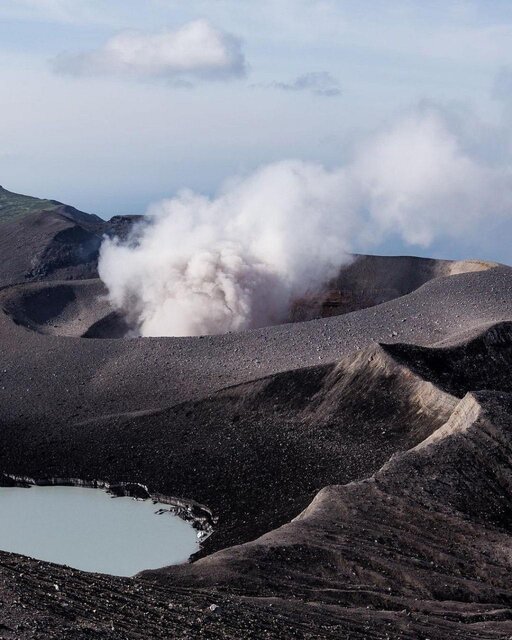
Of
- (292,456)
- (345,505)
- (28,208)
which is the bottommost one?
(345,505)

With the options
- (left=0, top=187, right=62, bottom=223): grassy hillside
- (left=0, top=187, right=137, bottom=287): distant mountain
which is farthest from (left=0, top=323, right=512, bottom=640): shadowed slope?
(left=0, top=187, right=62, bottom=223): grassy hillside

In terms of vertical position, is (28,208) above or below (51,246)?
above

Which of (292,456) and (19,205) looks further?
(19,205)

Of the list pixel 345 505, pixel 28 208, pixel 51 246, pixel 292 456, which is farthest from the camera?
pixel 28 208

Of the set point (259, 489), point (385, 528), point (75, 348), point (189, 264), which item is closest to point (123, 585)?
point (385, 528)

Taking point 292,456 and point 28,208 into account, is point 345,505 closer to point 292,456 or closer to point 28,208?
point 292,456

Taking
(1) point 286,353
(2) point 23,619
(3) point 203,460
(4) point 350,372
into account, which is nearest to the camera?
(2) point 23,619

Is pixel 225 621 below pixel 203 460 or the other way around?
below

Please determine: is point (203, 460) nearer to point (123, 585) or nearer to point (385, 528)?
point (385, 528)

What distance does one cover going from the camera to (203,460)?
4481 centimetres

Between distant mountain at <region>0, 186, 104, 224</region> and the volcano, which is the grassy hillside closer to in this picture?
distant mountain at <region>0, 186, 104, 224</region>

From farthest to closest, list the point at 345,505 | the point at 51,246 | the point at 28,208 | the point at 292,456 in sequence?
the point at 28,208 < the point at 51,246 < the point at 292,456 < the point at 345,505

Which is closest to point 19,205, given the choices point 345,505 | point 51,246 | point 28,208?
point 28,208

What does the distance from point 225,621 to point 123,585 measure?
301cm
